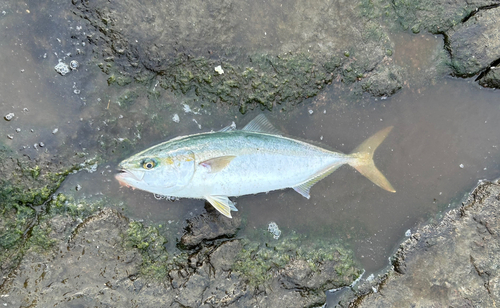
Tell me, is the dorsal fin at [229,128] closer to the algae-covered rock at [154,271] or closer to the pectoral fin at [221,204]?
the pectoral fin at [221,204]

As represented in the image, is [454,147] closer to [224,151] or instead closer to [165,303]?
[224,151]

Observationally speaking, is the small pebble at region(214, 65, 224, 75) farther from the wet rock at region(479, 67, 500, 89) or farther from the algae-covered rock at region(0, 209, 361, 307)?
the wet rock at region(479, 67, 500, 89)

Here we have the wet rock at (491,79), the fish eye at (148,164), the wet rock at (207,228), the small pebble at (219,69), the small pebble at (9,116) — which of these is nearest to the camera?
the fish eye at (148,164)

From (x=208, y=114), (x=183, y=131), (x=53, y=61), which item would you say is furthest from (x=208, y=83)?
(x=53, y=61)

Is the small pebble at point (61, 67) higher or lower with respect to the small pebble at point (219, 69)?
lower

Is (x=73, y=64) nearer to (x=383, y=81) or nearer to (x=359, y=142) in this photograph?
(x=359, y=142)

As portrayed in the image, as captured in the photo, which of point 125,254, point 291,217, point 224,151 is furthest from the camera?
point 291,217

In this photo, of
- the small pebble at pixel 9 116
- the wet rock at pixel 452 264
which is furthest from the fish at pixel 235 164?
the small pebble at pixel 9 116
